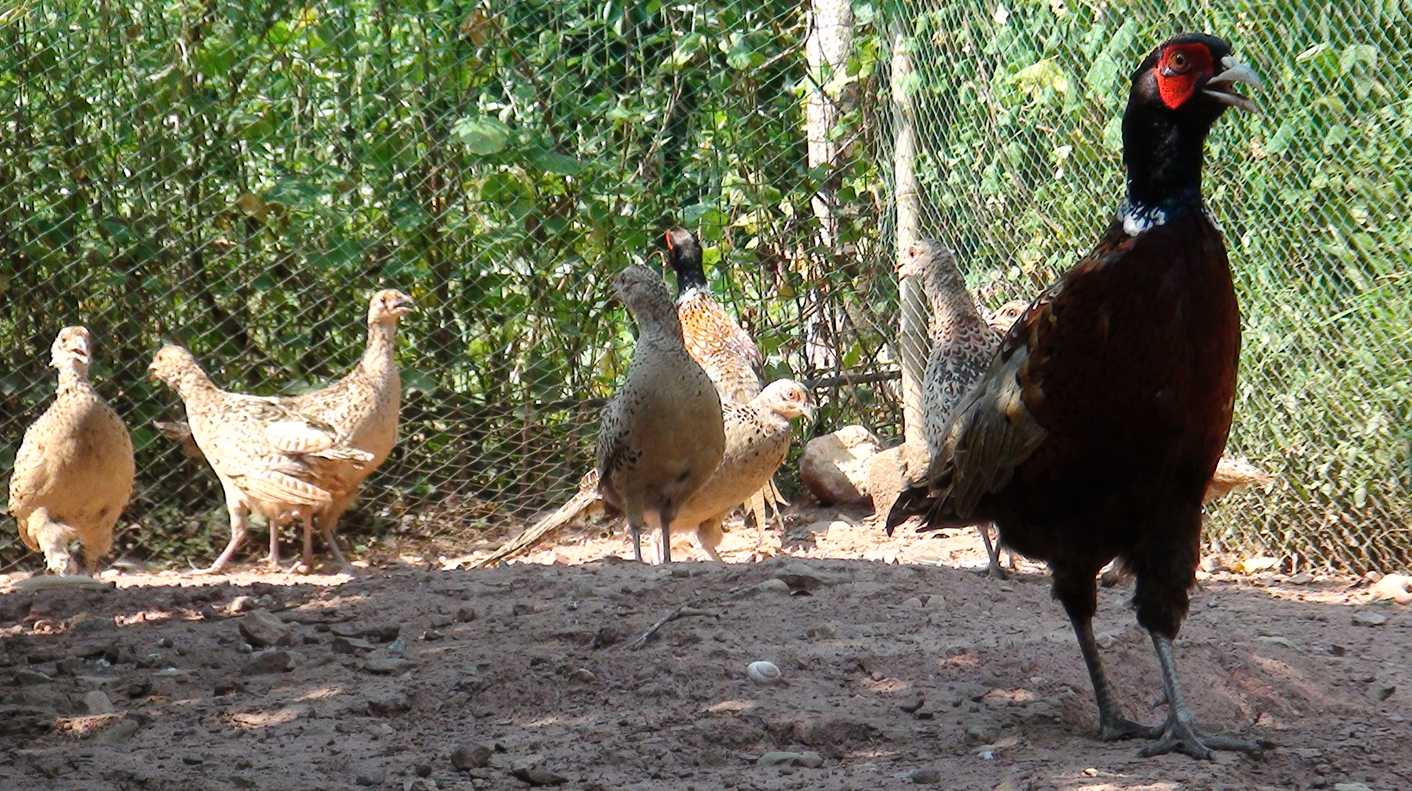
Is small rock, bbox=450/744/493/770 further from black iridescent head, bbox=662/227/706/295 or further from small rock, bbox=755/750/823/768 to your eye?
black iridescent head, bbox=662/227/706/295

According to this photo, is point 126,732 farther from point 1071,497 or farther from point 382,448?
point 382,448

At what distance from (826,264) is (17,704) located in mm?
6235

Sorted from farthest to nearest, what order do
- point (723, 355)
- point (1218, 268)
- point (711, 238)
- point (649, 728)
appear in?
point (711, 238) → point (723, 355) → point (649, 728) → point (1218, 268)

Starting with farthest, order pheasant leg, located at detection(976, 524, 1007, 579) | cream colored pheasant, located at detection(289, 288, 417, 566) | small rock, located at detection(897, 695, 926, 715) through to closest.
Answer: cream colored pheasant, located at detection(289, 288, 417, 566)
pheasant leg, located at detection(976, 524, 1007, 579)
small rock, located at detection(897, 695, 926, 715)

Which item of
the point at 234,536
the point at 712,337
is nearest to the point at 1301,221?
the point at 712,337

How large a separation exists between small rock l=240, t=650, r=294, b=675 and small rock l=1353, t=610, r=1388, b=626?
12.7 ft

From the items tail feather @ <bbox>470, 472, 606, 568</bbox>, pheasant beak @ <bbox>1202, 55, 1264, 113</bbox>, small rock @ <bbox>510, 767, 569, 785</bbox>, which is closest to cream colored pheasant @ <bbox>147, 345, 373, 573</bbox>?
tail feather @ <bbox>470, 472, 606, 568</bbox>

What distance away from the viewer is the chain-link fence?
307 inches

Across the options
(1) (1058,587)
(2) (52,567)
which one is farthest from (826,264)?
(1) (1058,587)

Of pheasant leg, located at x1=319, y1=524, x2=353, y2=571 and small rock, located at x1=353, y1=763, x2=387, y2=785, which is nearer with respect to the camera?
small rock, located at x1=353, y1=763, x2=387, y2=785

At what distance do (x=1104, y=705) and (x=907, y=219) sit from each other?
531 centimetres

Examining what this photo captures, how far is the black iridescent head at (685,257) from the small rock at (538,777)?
5.69 meters

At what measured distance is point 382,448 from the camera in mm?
8461

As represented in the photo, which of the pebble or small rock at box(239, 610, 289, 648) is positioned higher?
small rock at box(239, 610, 289, 648)
